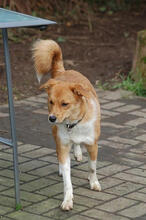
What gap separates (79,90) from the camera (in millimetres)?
4328

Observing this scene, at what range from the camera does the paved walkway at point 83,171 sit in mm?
4324

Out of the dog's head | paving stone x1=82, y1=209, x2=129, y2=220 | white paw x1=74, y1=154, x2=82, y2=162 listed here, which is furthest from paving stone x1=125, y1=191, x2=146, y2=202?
white paw x1=74, y1=154, x2=82, y2=162

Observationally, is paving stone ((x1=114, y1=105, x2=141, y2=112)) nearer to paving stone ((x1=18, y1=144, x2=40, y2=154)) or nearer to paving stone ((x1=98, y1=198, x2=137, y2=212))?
paving stone ((x1=18, y1=144, x2=40, y2=154))

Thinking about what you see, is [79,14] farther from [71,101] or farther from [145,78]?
[71,101]

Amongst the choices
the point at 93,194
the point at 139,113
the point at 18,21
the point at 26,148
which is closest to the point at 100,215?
the point at 93,194

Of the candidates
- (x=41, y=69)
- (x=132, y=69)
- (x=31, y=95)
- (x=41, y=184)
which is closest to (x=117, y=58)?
(x=132, y=69)

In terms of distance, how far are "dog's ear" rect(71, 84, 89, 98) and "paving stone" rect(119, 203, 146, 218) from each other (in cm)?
92

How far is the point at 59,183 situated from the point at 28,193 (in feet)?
1.14

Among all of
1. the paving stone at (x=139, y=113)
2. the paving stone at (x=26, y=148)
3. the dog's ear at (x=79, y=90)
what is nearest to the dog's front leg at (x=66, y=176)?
the dog's ear at (x=79, y=90)

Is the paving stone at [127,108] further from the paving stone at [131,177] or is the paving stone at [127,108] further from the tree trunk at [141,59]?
the paving stone at [131,177]

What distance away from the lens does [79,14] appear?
36.6ft

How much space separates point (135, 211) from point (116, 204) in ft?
0.62

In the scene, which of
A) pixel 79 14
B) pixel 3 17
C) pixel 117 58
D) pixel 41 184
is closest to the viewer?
pixel 3 17

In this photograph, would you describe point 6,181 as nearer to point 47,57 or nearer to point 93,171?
point 93,171
